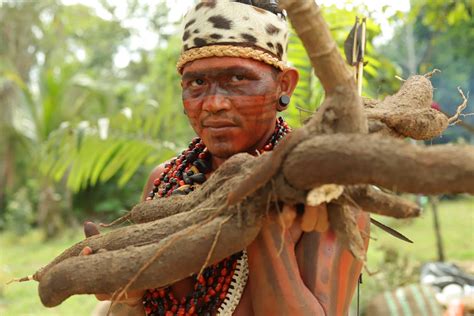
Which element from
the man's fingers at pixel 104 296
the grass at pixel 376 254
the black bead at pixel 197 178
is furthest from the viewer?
the grass at pixel 376 254

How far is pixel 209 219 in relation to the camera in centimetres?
123

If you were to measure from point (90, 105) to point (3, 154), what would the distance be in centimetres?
198

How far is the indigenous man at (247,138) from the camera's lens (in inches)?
54.7

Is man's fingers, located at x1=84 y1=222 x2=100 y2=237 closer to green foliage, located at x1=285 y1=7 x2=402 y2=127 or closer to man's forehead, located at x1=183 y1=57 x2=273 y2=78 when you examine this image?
man's forehead, located at x1=183 y1=57 x2=273 y2=78

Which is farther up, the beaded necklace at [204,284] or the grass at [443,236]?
the beaded necklace at [204,284]

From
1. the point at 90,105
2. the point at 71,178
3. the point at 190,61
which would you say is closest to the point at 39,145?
the point at 90,105

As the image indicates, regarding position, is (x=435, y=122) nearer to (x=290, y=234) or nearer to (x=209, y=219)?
(x=290, y=234)

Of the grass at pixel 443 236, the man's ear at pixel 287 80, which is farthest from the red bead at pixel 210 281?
the grass at pixel 443 236

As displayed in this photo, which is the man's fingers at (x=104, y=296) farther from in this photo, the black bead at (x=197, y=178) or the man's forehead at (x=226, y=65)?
the man's forehead at (x=226, y=65)

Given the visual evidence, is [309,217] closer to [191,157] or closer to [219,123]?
[219,123]

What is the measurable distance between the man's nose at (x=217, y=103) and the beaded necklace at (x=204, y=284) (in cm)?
20

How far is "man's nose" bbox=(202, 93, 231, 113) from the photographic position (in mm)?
1510

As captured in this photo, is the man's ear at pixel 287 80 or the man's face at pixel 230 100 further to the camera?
the man's ear at pixel 287 80

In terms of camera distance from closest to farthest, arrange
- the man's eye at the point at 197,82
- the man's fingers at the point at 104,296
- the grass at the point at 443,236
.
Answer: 1. the man's fingers at the point at 104,296
2. the man's eye at the point at 197,82
3. the grass at the point at 443,236
